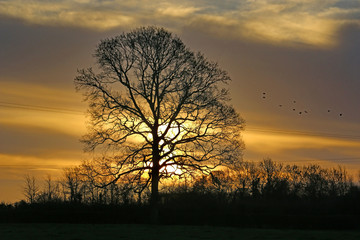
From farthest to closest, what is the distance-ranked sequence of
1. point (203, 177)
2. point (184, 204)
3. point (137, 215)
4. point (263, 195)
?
point (263, 195)
point (184, 204)
point (137, 215)
point (203, 177)

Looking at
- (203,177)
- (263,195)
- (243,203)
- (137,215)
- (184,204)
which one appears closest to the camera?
(203,177)

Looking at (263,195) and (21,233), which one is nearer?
(21,233)

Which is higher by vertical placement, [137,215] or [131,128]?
[131,128]

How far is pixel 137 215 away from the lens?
174 ft

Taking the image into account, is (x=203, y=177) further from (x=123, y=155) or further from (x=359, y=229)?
(x=359, y=229)

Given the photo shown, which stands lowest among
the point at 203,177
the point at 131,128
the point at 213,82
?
the point at 203,177

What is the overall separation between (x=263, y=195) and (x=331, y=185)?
37.7 meters

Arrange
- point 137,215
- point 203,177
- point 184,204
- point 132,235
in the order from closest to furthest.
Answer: point 132,235, point 203,177, point 137,215, point 184,204

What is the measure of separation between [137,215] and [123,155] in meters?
7.78

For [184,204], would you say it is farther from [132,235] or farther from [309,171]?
[309,171]

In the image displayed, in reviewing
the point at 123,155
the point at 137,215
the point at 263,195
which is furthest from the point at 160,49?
the point at 263,195

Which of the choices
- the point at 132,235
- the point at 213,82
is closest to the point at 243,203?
the point at 213,82

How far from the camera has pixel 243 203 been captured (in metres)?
65.2

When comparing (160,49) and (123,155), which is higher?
(160,49)
